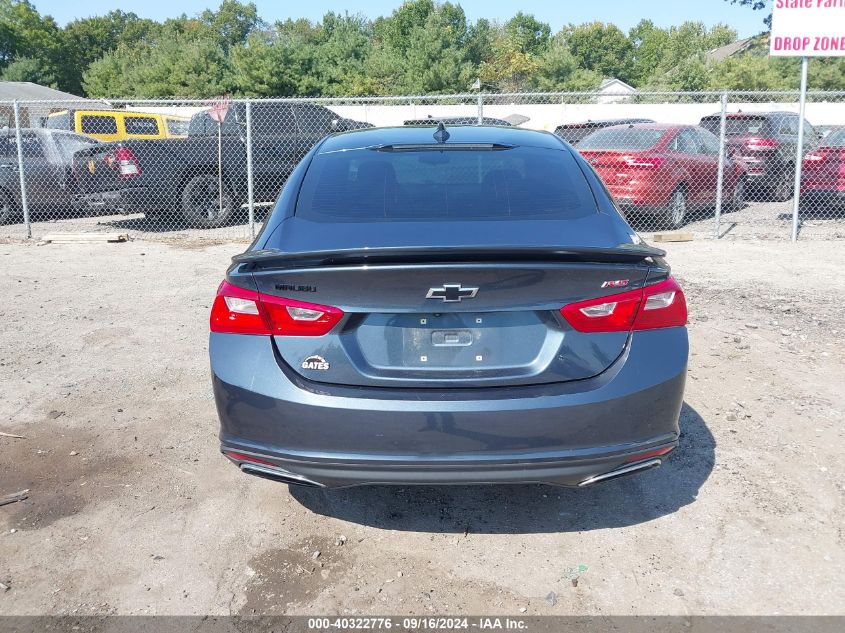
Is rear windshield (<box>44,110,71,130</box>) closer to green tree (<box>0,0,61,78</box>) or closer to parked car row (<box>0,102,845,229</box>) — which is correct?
parked car row (<box>0,102,845,229</box>)

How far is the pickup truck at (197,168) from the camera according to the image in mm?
11898

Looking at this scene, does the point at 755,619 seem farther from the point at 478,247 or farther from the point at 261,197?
the point at 261,197

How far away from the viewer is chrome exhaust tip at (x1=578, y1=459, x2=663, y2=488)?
2904 mm

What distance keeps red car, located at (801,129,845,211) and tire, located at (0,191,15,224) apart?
13.4m

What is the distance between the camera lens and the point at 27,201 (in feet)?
41.3

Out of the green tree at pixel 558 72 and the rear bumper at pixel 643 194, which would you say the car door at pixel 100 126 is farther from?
the green tree at pixel 558 72

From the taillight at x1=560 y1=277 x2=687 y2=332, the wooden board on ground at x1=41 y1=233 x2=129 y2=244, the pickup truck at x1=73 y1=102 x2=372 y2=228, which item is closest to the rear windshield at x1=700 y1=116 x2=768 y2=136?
the pickup truck at x1=73 y1=102 x2=372 y2=228

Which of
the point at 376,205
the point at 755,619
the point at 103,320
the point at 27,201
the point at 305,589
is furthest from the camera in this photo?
the point at 27,201

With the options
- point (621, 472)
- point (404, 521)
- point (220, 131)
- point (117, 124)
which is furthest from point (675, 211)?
point (117, 124)

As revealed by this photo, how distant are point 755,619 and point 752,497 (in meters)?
0.97

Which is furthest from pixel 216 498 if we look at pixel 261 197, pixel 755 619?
pixel 261 197

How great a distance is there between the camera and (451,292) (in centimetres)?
272

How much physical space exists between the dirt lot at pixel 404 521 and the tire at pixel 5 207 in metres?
9.16

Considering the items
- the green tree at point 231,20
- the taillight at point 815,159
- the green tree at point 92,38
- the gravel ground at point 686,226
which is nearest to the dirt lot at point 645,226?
the gravel ground at point 686,226
